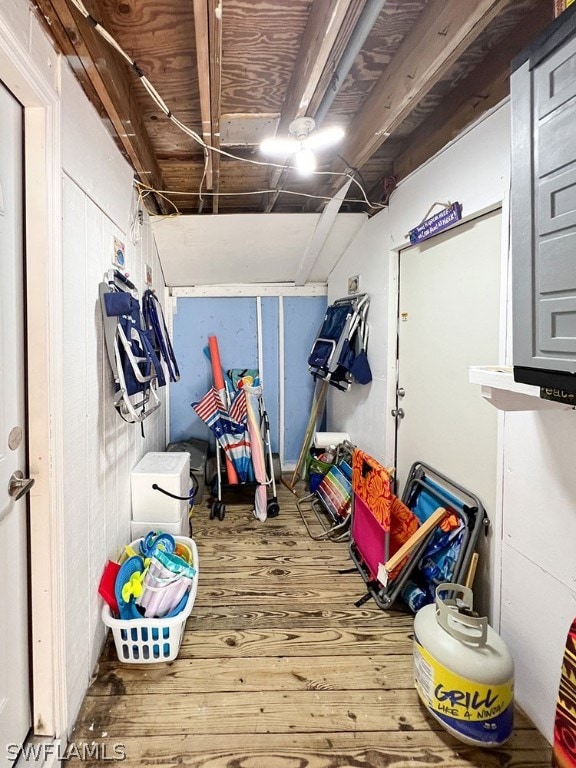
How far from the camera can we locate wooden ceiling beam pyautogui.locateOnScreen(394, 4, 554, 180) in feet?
4.11

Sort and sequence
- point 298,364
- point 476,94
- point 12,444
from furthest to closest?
1. point 298,364
2. point 476,94
3. point 12,444

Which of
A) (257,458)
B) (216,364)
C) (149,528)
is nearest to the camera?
(149,528)

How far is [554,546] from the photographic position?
116 cm

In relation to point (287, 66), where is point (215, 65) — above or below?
below

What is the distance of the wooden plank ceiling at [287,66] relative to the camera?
3.62ft

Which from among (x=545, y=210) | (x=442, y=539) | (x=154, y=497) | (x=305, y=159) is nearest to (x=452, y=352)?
(x=442, y=539)

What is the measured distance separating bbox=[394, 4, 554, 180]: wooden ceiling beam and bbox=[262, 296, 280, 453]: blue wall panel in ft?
5.78

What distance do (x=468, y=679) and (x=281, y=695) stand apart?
27.0 inches

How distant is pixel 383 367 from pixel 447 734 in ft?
5.76

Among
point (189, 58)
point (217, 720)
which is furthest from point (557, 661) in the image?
point (189, 58)

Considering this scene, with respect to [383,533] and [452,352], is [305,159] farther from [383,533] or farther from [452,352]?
[383,533]

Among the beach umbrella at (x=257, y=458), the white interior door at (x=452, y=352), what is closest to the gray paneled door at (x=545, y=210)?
the white interior door at (x=452, y=352)

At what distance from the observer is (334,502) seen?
2564 mm

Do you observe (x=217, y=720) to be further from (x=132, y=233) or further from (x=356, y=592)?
(x=132, y=233)
